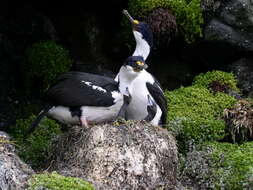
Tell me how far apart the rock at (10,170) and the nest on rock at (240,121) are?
3351 mm

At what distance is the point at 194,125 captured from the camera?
9219mm

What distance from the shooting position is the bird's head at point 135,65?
7746mm

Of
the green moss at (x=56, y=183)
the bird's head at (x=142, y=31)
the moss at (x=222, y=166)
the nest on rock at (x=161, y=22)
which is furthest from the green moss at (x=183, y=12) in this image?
the green moss at (x=56, y=183)

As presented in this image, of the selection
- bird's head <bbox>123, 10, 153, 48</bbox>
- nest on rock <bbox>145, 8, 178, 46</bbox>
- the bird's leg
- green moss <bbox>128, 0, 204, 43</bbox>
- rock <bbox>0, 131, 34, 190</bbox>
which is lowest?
rock <bbox>0, 131, 34, 190</bbox>

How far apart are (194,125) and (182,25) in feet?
5.76

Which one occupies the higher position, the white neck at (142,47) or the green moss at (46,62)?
the white neck at (142,47)

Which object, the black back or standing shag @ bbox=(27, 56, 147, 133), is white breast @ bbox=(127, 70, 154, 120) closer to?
the black back

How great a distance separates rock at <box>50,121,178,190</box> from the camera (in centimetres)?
745

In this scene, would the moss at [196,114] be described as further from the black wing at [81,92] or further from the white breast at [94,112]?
the black wing at [81,92]

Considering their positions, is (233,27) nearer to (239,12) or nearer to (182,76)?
(239,12)

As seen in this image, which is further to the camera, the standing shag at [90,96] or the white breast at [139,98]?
the white breast at [139,98]

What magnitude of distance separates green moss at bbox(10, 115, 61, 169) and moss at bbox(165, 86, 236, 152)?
1.65m

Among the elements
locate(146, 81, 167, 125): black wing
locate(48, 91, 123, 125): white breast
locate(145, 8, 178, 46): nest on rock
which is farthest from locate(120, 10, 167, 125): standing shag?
locate(145, 8, 178, 46): nest on rock

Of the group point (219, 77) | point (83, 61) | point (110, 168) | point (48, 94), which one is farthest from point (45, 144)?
point (219, 77)
